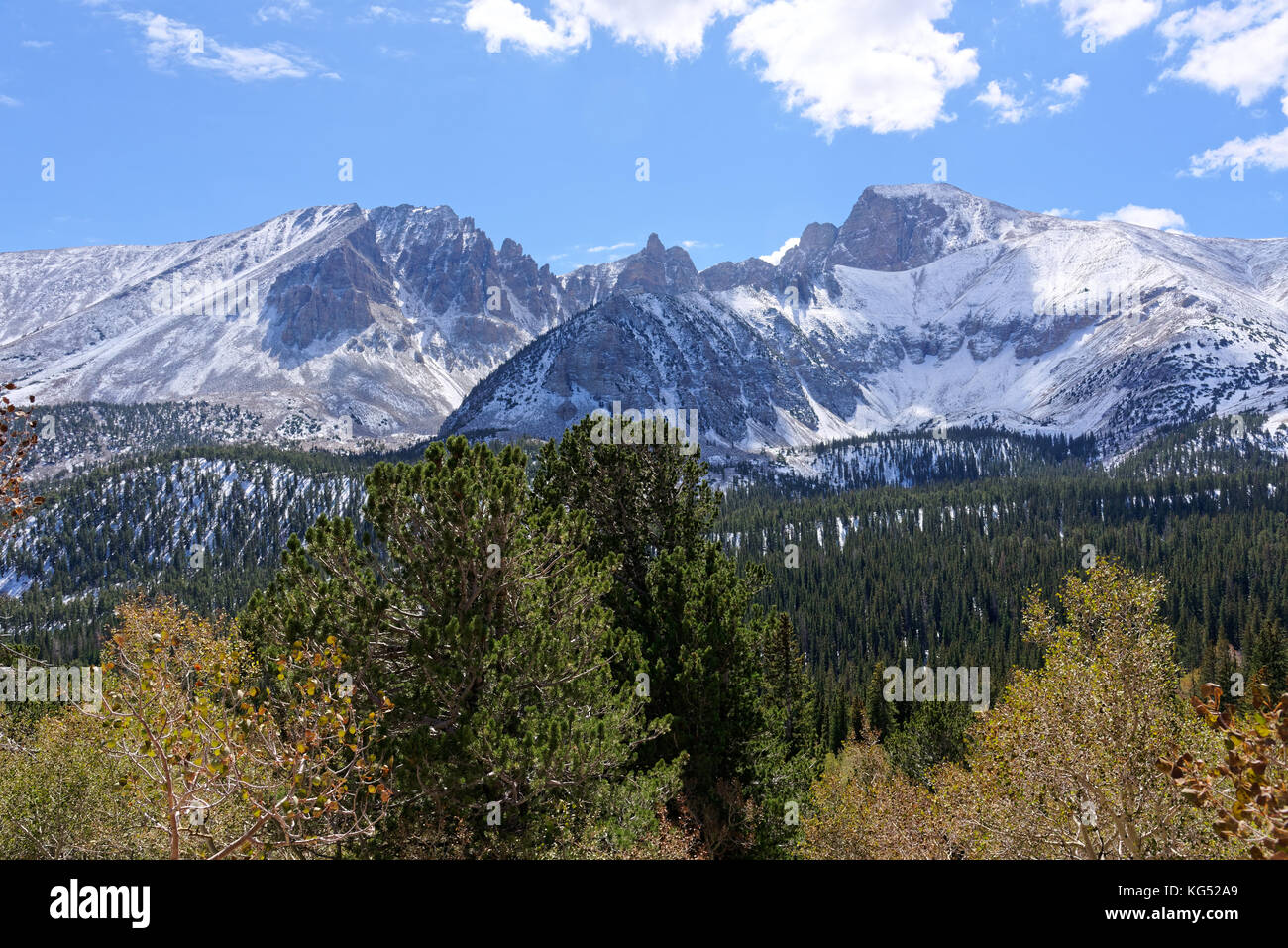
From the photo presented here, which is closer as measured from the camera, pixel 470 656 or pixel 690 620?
pixel 470 656

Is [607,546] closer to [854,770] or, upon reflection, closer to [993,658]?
[854,770]

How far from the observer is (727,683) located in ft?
80.3

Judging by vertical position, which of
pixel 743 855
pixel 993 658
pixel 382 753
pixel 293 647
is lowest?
pixel 993 658

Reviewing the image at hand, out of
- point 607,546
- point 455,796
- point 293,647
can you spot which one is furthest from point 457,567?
point 607,546

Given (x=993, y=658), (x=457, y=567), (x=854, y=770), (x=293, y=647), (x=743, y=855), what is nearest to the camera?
(x=293, y=647)

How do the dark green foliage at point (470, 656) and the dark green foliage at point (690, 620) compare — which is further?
the dark green foliage at point (690, 620)

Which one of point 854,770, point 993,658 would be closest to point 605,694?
point 854,770

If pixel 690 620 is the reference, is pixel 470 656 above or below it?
above

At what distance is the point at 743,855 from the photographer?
76.2 feet

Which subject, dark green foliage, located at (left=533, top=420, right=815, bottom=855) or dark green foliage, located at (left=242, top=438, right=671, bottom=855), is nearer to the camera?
dark green foliage, located at (left=242, top=438, right=671, bottom=855)
